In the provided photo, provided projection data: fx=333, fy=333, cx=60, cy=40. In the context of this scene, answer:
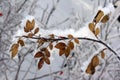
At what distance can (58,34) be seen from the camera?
42.2 inches

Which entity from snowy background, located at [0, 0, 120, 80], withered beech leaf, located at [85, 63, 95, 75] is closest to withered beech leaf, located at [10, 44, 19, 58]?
snowy background, located at [0, 0, 120, 80]

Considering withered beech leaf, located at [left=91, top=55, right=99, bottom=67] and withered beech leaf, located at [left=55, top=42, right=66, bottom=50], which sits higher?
withered beech leaf, located at [left=55, top=42, right=66, bottom=50]

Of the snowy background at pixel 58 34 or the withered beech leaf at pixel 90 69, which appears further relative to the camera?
the snowy background at pixel 58 34

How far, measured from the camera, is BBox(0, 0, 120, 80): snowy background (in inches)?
51.8

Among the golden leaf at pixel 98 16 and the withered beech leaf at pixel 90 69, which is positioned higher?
the golden leaf at pixel 98 16

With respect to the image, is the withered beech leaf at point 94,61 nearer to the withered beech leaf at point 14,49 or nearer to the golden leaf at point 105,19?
the golden leaf at point 105,19

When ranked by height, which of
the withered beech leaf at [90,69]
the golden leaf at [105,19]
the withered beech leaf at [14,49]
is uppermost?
the golden leaf at [105,19]

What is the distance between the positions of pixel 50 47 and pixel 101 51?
0.16 metres

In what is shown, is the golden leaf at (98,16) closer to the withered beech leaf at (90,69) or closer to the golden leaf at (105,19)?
the golden leaf at (105,19)

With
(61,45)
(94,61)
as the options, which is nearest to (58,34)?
(61,45)

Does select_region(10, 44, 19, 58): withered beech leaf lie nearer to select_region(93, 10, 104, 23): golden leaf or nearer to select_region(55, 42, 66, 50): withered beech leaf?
select_region(55, 42, 66, 50): withered beech leaf

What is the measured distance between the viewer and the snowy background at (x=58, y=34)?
4.32ft

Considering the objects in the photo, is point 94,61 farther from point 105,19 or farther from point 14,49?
point 14,49

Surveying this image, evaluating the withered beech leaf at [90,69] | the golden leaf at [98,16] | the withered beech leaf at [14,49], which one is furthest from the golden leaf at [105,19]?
the withered beech leaf at [14,49]
